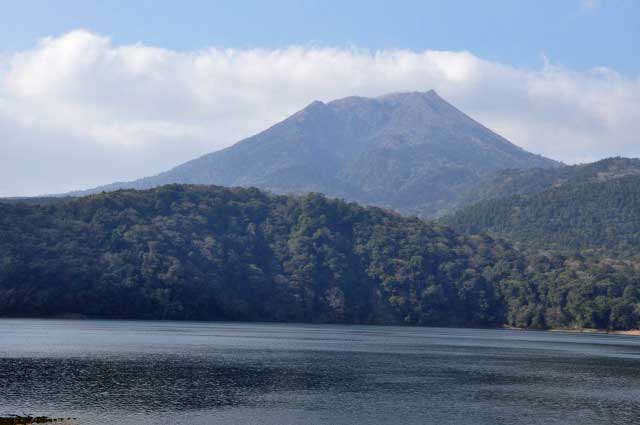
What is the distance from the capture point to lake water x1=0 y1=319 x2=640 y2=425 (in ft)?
213

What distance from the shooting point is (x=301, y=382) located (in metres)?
84.6

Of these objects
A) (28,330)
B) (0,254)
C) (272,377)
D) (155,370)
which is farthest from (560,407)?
(0,254)

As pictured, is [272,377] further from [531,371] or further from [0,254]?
[0,254]

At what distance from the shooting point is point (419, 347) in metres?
143

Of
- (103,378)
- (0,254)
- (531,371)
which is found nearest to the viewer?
(103,378)

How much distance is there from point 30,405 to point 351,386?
110 ft

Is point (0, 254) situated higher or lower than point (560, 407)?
higher

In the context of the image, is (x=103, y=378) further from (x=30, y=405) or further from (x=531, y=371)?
(x=531, y=371)

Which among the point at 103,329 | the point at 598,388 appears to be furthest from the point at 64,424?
the point at 103,329

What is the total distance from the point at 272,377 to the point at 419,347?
60.3m

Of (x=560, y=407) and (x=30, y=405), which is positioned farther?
(x=560, y=407)

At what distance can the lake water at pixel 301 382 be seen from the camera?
64875mm

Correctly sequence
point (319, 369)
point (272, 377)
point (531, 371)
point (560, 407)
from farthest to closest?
point (531, 371), point (319, 369), point (272, 377), point (560, 407)

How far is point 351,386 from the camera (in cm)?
8312
